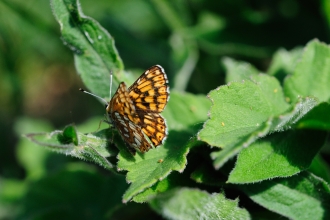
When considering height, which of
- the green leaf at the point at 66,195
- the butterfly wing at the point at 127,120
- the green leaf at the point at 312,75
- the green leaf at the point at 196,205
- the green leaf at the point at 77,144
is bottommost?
the green leaf at the point at 66,195

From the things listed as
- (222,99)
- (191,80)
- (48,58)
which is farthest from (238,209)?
(48,58)

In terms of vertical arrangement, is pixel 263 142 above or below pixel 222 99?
below

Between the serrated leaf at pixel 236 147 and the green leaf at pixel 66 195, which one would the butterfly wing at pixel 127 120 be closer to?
the serrated leaf at pixel 236 147

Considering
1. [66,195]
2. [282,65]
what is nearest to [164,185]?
[282,65]

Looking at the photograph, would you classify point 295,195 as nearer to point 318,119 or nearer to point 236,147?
point 318,119

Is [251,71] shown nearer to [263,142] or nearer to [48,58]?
[263,142]

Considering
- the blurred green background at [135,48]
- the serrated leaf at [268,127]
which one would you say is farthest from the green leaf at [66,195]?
the serrated leaf at [268,127]
